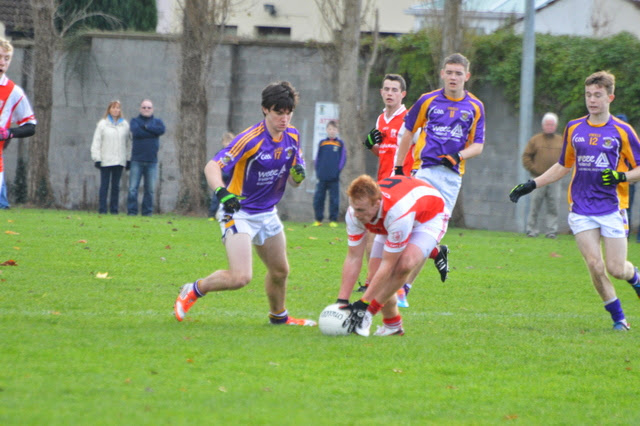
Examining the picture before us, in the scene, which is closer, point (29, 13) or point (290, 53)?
point (290, 53)

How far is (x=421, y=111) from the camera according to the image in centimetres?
959

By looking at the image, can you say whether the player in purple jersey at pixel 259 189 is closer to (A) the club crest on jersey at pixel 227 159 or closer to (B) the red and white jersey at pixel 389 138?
(A) the club crest on jersey at pixel 227 159

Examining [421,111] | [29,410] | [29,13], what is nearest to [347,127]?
[29,13]

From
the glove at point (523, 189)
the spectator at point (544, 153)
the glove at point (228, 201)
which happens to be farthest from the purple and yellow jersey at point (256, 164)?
the spectator at point (544, 153)

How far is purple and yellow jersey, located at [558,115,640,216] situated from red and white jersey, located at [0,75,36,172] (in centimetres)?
513

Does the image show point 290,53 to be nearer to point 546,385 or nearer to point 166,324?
point 166,324

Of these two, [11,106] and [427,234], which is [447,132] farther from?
[11,106]

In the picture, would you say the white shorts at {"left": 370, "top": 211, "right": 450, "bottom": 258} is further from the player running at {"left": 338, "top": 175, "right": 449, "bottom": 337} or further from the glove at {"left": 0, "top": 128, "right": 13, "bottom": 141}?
the glove at {"left": 0, "top": 128, "right": 13, "bottom": 141}

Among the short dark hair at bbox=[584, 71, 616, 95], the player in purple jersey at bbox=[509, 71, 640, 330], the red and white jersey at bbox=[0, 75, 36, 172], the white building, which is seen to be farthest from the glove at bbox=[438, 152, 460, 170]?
the white building

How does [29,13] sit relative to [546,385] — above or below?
above

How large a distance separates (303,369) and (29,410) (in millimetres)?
1885

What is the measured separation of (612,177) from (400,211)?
7.65 ft

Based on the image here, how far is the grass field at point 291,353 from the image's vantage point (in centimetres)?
504

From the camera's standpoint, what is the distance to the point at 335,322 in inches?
281
